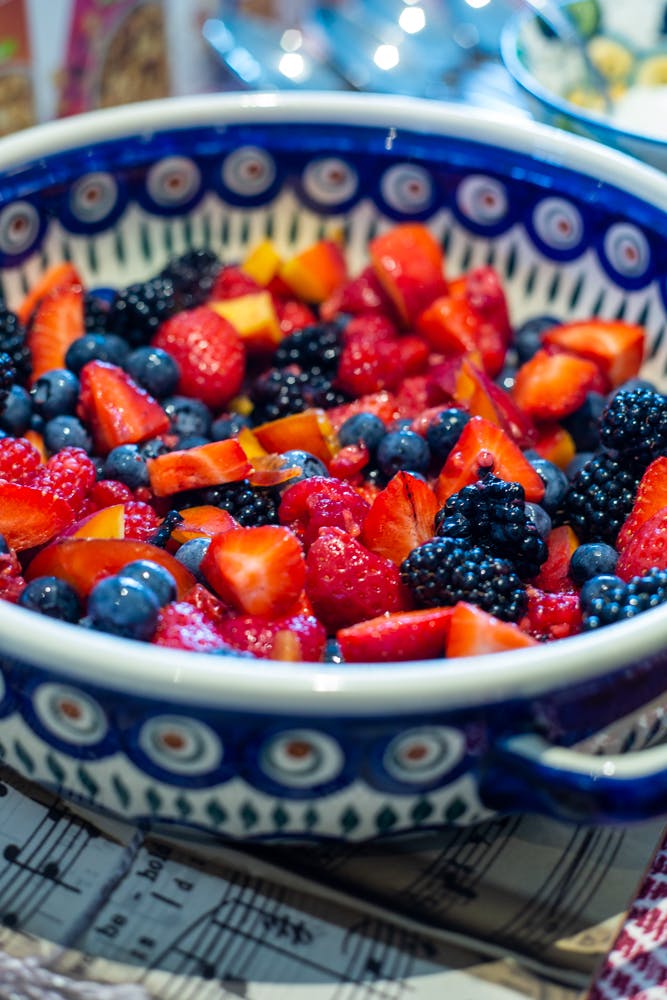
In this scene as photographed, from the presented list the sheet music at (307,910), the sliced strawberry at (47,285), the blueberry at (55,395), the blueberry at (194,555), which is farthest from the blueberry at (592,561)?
the sliced strawberry at (47,285)

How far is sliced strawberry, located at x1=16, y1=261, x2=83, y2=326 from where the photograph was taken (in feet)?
4.23

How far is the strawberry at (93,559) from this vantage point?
0.90 metres

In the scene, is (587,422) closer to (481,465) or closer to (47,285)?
(481,465)

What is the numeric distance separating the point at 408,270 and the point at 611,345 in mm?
253

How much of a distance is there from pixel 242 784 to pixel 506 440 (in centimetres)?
48

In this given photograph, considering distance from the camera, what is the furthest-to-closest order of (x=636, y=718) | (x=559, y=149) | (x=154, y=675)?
(x=559, y=149)
(x=636, y=718)
(x=154, y=675)

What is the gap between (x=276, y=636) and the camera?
2.78ft

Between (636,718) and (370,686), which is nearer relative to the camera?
(370,686)

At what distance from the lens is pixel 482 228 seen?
4.48 ft

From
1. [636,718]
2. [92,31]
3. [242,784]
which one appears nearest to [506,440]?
[636,718]

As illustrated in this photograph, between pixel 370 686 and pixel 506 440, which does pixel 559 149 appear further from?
pixel 370 686

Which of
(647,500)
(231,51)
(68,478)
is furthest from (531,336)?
(231,51)

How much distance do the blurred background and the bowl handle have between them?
4.07ft

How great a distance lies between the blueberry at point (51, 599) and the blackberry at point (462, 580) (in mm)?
267
